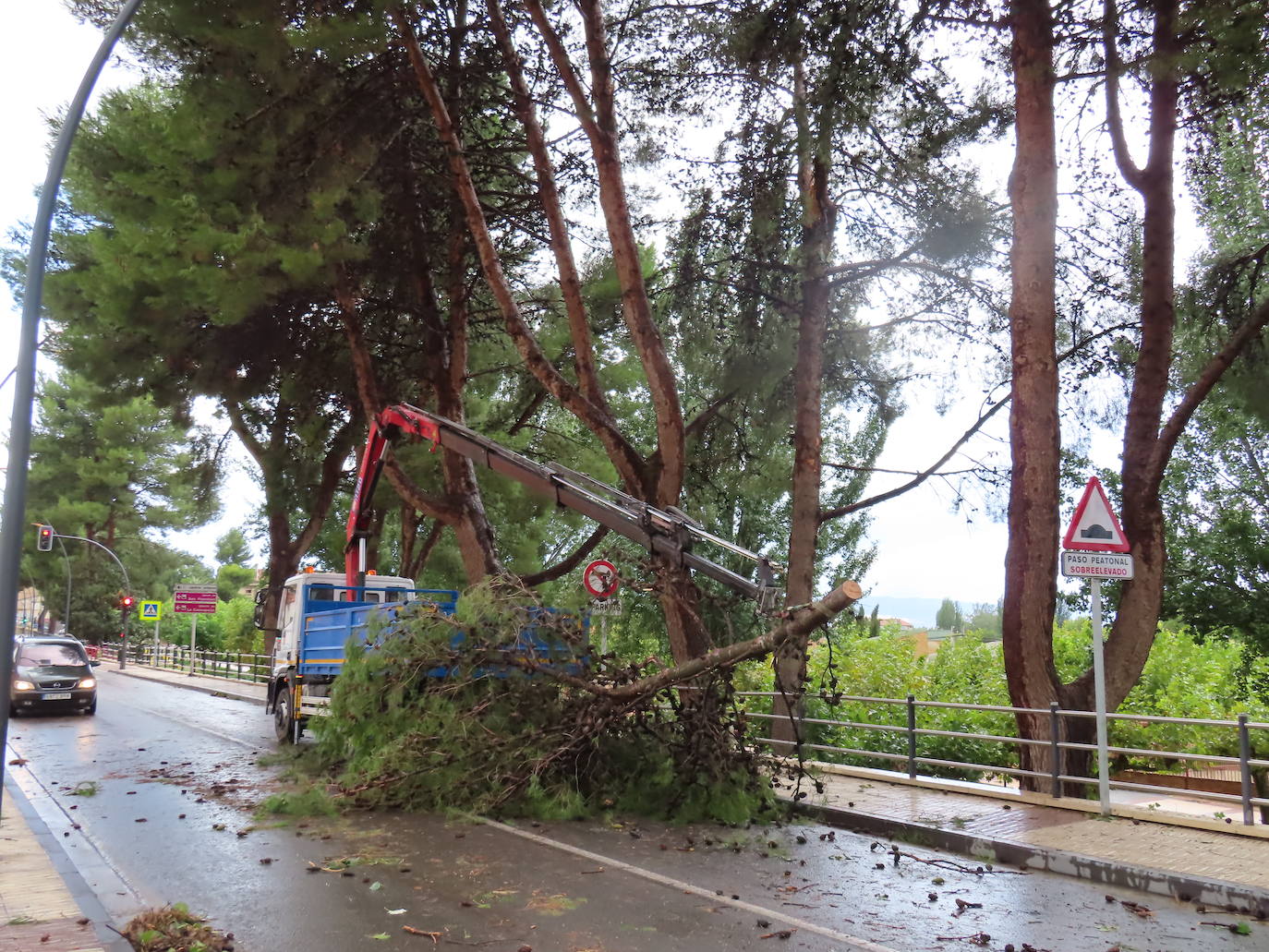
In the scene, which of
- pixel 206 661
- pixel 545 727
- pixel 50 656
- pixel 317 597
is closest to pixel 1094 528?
pixel 545 727

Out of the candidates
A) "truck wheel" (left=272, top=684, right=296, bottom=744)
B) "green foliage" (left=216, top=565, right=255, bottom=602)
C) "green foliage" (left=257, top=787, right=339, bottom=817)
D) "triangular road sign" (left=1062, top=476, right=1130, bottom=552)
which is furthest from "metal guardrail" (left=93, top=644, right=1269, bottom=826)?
"green foliage" (left=216, top=565, right=255, bottom=602)

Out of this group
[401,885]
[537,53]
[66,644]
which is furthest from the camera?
[66,644]

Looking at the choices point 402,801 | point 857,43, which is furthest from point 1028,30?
point 402,801

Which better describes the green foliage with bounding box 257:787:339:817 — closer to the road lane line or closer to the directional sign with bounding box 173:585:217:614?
the road lane line

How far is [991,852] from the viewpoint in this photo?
8203 mm

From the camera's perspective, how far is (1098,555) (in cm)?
937

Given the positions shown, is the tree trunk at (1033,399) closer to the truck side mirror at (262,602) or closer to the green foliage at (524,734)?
the green foliage at (524,734)

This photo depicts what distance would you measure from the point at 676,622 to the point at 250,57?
34.2ft

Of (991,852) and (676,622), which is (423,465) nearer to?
(676,622)

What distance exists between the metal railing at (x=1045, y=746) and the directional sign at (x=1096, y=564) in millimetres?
1301

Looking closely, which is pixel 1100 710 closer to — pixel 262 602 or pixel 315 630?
pixel 315 630

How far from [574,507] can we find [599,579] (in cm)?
437

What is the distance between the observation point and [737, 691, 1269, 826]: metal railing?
8523 millimetres

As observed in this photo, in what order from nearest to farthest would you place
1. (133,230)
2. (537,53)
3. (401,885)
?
1. (401,885)
2. (537,53)
3. (133,230)
